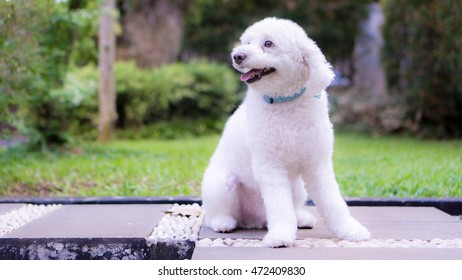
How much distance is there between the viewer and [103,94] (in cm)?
1096

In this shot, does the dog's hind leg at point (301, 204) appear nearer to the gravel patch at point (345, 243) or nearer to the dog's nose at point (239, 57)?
the gravel patch at point (345, 243)

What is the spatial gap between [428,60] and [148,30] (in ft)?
22.1

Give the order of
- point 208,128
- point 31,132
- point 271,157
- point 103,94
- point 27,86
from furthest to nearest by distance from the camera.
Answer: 1. point 208,128
2. point 103,94
3. point 31,132
4. point 27,86
5. point 271,157

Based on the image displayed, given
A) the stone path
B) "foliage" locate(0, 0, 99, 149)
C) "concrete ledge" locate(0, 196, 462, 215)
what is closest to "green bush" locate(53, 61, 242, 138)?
"foliage" locate(0, 0, 99, 149)

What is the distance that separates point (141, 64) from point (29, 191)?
8835 mm

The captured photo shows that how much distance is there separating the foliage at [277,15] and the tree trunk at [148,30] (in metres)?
2.56

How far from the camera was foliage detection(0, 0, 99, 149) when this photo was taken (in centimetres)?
540

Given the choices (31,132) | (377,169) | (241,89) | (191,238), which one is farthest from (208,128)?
Result: (191,238)

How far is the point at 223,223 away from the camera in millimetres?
3758

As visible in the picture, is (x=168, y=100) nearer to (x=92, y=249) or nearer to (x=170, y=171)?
(x=170, y=171)

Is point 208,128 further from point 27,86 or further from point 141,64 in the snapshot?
point 27,86

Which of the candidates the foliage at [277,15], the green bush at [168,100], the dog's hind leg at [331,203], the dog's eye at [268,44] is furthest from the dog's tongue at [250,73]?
the foliage at [277,15]
